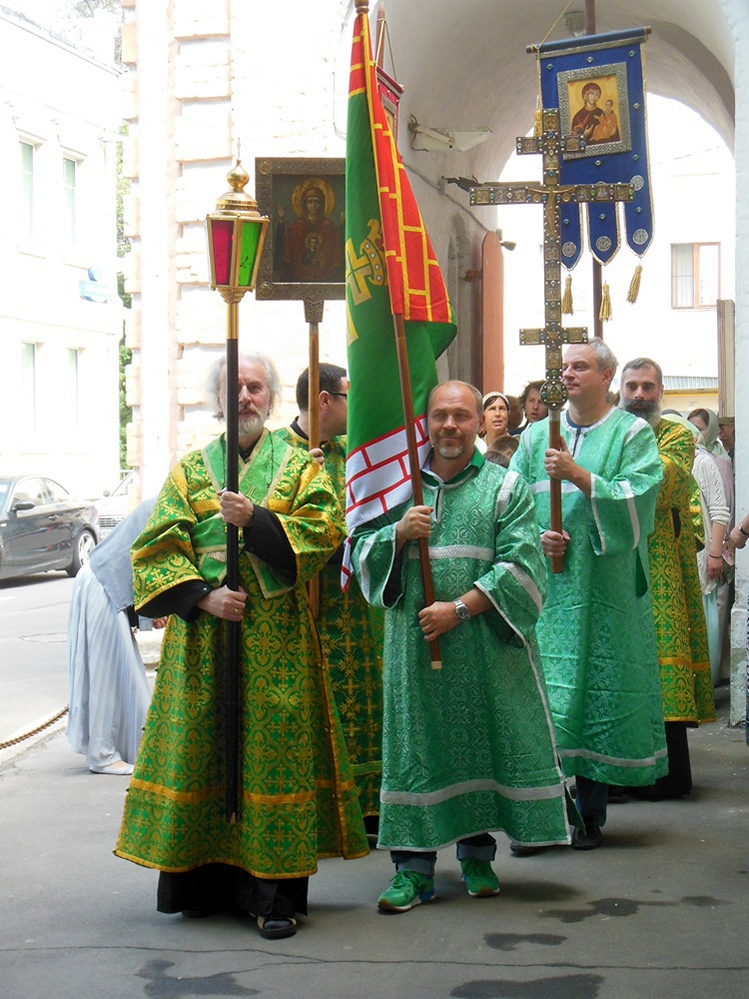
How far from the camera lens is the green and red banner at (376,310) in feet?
16.1

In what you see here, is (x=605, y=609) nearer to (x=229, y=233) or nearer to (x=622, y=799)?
(x=622, y=799)

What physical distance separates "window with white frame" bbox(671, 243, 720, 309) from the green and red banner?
2695cm

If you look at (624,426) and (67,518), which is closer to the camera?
(624,426)

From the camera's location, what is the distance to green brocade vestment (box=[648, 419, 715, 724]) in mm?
6469

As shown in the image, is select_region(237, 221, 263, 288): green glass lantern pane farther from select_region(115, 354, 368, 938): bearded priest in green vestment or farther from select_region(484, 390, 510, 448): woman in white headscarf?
select_region(484, 390, 510, 448): woman in white headscarf

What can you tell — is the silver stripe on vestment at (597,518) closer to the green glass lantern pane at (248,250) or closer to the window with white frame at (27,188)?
the green glass lantern pane at (248,250)

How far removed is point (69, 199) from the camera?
26766 millimetres

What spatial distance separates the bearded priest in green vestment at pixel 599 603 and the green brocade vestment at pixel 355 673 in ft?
2.27

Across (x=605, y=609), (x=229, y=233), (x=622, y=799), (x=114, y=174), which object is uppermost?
(x=114, y=174)

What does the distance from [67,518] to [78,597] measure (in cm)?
1178

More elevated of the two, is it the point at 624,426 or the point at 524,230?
the point at 524,230

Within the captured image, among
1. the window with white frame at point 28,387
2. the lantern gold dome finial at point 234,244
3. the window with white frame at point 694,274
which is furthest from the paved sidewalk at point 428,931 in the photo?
the window with white frame at point 694,274

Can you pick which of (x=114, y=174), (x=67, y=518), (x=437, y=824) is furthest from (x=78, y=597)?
(x=114, y=174)

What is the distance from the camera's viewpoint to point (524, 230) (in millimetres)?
31141
